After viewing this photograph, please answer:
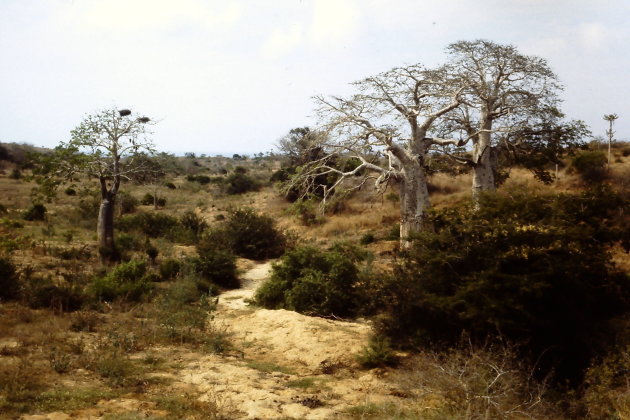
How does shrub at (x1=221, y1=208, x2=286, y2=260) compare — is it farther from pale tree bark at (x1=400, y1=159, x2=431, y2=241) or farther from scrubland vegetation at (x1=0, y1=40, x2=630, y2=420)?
pale tree bark at (x1=400, y1=159, x2=431, y2=241)

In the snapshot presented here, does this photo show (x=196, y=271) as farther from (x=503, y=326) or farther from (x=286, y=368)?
(x=503, y=326)

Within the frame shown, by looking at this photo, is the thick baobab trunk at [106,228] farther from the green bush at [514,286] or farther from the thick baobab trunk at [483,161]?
the thick baobab trunk at [483,161]

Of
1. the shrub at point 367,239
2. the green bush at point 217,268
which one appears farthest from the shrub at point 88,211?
the shrub at point 367,239

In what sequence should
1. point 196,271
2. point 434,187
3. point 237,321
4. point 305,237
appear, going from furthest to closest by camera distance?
point 434,187
point 305,237
point 196,271
point 237,321

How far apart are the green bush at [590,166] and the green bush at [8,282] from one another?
81.8 feet

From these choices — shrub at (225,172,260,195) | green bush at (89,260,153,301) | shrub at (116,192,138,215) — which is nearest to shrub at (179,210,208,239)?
shrub at (116,192,138,215)

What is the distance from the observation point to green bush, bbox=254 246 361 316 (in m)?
10.1

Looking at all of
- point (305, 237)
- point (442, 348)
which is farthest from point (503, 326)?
point (305, 237)

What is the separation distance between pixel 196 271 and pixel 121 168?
3.88 metres

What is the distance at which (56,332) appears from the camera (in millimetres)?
7508

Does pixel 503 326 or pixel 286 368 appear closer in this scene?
pixel 503 326

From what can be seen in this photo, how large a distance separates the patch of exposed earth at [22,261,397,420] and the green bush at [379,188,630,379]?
106 centimetres

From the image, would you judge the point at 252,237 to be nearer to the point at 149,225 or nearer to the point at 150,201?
the point at 149,225

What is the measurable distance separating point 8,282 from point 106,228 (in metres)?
4.32
